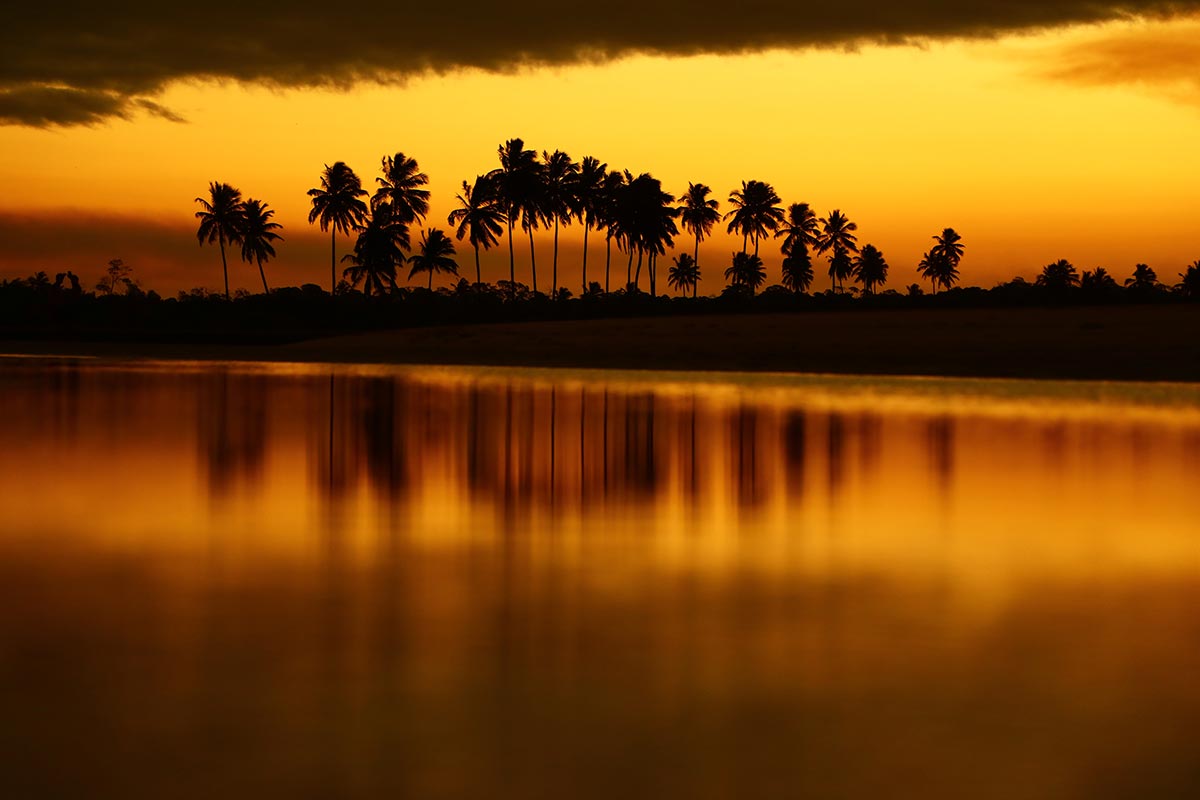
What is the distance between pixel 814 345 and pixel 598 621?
63497mm

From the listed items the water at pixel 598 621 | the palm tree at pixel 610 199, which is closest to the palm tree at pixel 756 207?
the palm tree at pixel 610 199

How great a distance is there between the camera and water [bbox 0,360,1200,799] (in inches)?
280

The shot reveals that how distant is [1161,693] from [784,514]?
8.80 m

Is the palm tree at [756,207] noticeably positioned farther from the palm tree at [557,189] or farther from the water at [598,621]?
the water at [598,621]

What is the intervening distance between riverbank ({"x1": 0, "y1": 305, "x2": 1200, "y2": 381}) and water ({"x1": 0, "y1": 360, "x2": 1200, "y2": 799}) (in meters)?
36.1

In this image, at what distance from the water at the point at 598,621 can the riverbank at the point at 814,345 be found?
119 ft

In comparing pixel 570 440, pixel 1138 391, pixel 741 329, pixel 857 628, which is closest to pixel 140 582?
pixel 857 628

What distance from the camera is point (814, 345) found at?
72812 mm

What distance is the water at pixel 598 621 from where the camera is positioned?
7.10 meters

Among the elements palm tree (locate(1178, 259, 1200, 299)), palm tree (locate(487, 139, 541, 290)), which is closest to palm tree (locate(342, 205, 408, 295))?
palm tree (locate(487, 139, 541, 290))

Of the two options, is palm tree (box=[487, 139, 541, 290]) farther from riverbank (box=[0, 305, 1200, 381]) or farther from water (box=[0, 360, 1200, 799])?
water (box=[0, 360, 1200, 799])

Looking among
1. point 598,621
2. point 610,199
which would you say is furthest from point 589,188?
point 598,621

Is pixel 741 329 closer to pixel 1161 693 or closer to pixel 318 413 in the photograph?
pixel 318 413

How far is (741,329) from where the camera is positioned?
84.4 m
